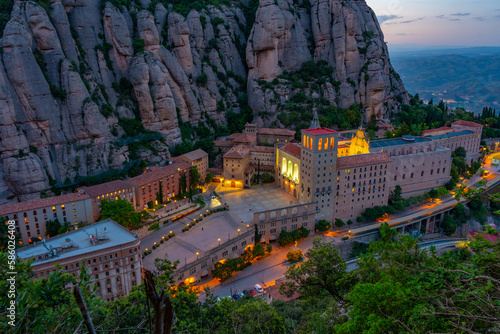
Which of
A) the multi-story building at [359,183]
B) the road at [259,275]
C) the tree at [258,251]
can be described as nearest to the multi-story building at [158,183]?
the road at [259,275]

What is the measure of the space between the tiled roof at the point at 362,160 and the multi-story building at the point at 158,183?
29.4 m

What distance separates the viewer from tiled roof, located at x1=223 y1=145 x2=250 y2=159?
218 ft

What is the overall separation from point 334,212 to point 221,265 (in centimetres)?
2548

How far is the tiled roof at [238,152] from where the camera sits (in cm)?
6644

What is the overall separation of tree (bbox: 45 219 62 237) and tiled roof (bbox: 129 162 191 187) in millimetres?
12988

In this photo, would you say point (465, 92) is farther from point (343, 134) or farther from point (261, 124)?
point (261, 124)

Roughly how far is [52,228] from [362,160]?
50.8 m

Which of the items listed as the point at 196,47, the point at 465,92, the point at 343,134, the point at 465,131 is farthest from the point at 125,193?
the point at 465,92

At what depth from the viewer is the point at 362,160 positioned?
197 feet

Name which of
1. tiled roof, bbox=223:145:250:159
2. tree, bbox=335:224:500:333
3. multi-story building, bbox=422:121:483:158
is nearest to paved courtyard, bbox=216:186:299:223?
tiled roof, bbox=223:145:250:159

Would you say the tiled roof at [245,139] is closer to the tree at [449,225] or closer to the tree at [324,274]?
the tree at [449,225]

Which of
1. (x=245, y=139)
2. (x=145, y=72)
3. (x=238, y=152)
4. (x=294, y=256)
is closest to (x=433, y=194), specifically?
(x=294, y=256)

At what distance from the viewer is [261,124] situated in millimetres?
90750

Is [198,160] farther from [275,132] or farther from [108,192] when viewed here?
[275,132]
